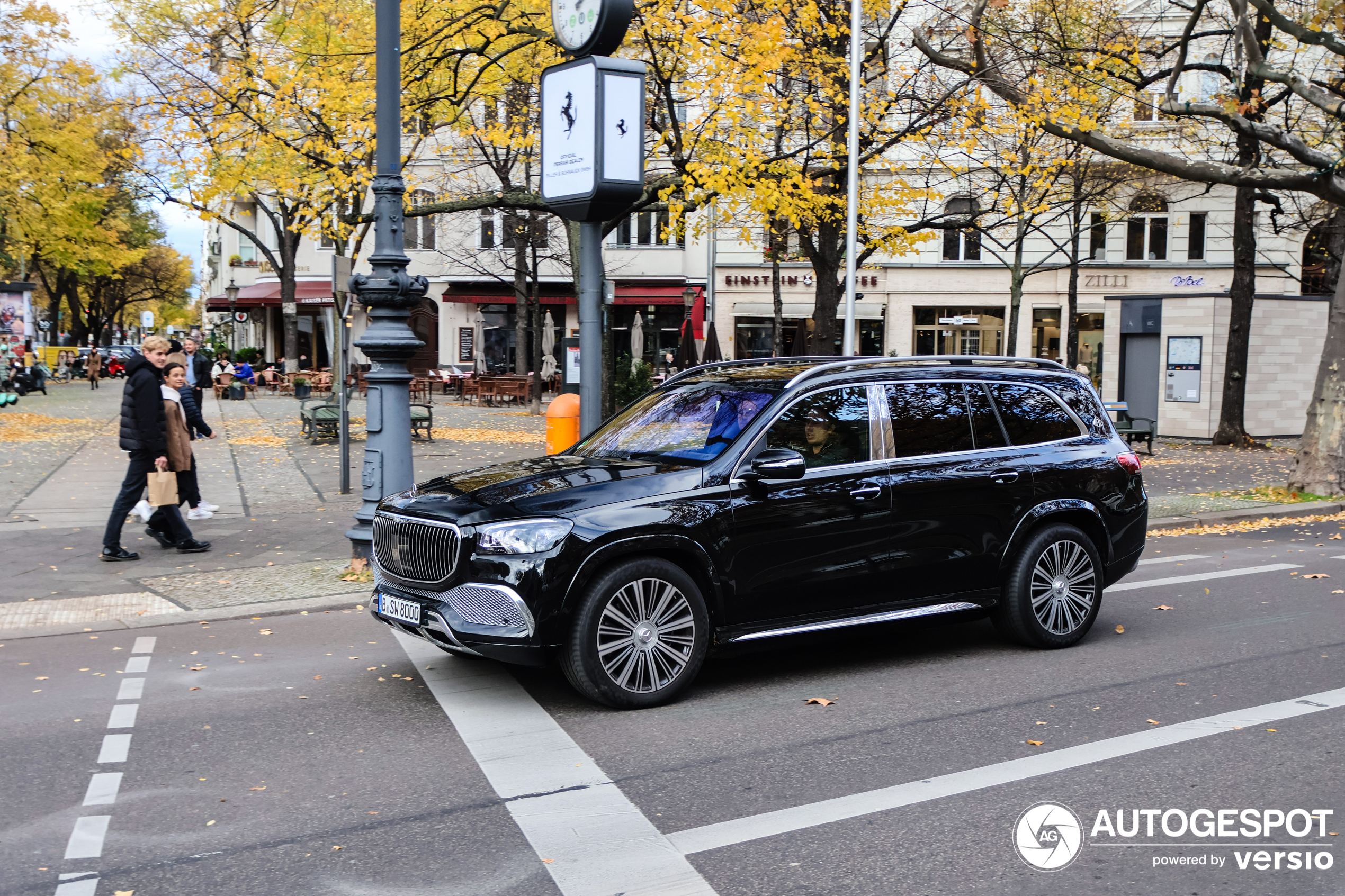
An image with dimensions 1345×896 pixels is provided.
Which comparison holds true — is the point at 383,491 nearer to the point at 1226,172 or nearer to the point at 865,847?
the point at 865,847

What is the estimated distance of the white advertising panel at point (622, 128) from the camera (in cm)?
947

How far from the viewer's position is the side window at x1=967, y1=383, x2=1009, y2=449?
7148 mm

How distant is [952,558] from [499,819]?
3.38 meters

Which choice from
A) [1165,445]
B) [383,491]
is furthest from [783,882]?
[1165,445]

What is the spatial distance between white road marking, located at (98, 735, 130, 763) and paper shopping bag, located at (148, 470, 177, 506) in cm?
499

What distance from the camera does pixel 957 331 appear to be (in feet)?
143

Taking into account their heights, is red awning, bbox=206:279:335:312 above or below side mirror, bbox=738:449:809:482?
above

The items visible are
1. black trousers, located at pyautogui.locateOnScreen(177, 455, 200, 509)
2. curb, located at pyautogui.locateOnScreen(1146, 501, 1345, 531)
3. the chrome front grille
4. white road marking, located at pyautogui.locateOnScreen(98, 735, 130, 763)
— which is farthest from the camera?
curb, located at pyautogui.locateOnScreen(1146, 501, 1345, 531)

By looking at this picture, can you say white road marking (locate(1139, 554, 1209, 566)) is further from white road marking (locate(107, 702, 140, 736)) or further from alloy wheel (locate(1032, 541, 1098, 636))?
white road marking (locate(107, 702, 140, 736))

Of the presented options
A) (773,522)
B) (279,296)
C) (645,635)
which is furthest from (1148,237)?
(645,635)

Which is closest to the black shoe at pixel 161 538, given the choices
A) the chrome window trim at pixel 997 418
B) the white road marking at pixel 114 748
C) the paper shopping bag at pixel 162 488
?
the paper shopping bag at pixel 162 488

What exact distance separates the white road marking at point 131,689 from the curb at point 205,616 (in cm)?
147

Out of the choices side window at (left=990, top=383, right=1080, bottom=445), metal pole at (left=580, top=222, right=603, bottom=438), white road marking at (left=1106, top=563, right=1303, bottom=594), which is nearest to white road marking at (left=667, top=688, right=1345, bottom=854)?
side window at (left=990, top=383, right=1080, bottom=445)

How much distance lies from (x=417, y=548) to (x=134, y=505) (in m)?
5.63
